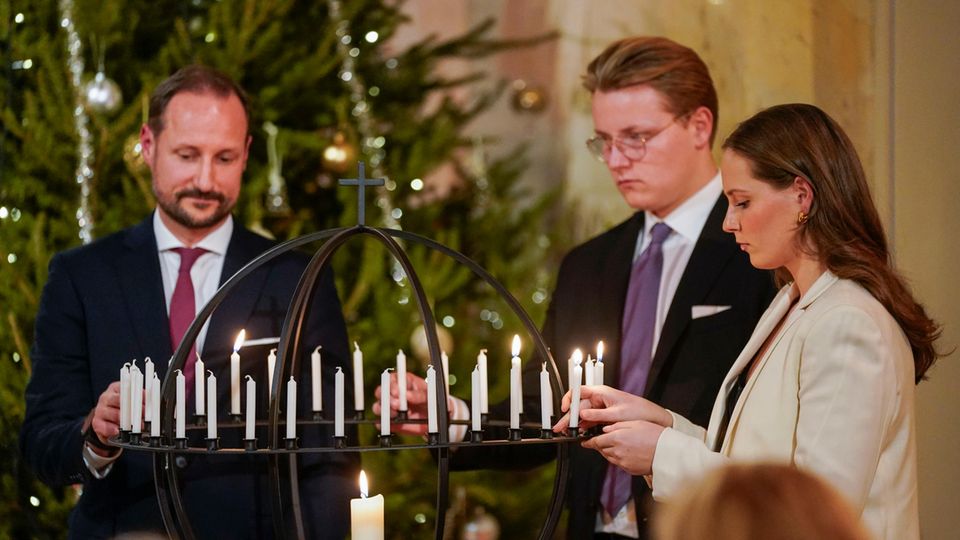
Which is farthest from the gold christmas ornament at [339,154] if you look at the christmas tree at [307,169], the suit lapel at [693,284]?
the suit lapel at [693,284]

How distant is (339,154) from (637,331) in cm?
215

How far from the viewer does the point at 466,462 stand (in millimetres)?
3270

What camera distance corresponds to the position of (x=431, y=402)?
238 cm

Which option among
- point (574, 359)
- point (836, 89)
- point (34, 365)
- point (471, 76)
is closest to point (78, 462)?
point (34, 365)

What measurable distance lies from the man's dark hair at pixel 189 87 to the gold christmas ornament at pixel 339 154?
1.81m

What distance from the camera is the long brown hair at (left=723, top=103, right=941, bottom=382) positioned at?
2.46 meters

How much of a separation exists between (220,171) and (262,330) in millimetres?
426

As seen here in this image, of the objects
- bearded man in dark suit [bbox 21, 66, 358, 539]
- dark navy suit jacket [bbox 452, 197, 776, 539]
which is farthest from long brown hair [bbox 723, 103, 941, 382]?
bearded man in dark suit [bbox 21, 66, 358, 539]

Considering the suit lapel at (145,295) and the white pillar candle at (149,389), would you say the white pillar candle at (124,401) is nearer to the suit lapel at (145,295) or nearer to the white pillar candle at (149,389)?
the white pillar candle at (149,389)

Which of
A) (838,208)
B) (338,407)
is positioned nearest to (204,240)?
(338,407)

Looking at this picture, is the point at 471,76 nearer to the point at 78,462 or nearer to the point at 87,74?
the point at 87,74

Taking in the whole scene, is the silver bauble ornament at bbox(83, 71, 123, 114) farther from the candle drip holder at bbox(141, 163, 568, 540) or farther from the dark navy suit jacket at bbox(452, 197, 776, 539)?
the candle drip holder at bbox(141, 163, 568, 540)

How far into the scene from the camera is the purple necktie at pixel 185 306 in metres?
3.11

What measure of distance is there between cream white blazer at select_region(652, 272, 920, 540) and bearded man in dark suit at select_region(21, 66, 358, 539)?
100 centimetres
